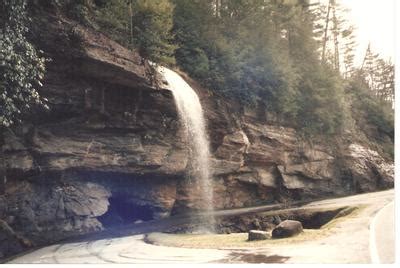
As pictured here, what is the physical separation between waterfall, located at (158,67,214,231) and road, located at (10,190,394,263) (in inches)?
203

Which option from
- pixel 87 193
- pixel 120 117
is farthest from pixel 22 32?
pixel 87 193

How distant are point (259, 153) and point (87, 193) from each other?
8.25 meters

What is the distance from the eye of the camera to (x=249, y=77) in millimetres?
19094

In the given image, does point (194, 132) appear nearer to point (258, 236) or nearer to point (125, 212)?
point (125, 212)

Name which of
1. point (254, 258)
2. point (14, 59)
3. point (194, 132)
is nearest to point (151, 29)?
point (194, 132)

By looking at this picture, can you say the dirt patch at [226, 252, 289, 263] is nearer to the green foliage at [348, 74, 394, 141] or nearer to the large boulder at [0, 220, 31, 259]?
the large boulder at [0, 220, 31, 259]

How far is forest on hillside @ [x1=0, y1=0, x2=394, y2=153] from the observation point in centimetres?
1423

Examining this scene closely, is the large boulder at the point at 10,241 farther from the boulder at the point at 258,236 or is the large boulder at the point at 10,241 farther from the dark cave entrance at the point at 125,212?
the boulder at the point at 258,236

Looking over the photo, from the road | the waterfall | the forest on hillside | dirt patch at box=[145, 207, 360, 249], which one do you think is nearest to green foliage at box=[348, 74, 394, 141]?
the forest on hillside

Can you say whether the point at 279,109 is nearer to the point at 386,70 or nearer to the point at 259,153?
the point at 259,153

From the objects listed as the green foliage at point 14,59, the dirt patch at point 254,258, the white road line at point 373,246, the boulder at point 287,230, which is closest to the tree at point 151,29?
the green foliage at point 14,59

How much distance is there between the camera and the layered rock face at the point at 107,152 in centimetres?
1206

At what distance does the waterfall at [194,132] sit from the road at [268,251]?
5153 millimetres

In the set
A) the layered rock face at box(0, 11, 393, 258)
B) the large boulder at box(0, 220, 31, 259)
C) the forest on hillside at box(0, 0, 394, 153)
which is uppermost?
the forest on hillside at box(0, 0, 394, 153)
